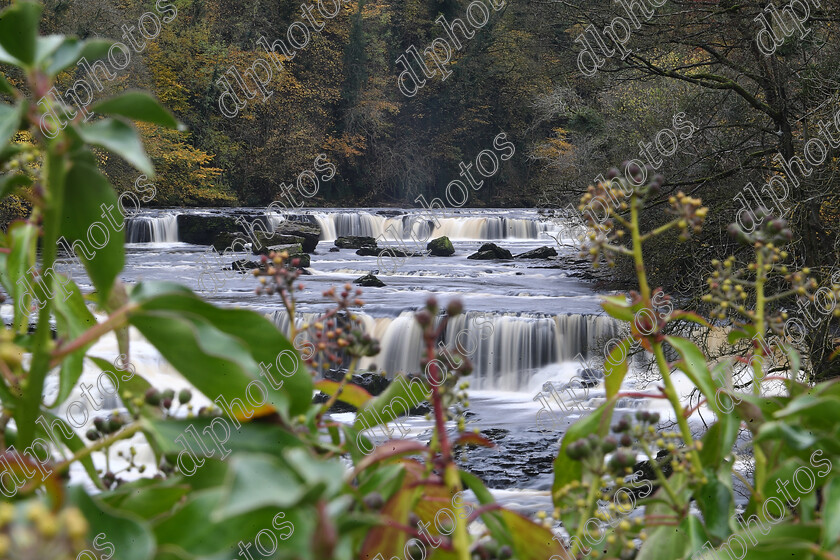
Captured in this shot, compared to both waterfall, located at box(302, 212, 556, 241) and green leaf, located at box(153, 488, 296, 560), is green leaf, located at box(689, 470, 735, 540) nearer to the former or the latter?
green leaf, located at box(153, 488, 296, 560)

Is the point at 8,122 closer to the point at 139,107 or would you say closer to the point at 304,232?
the point at 139,107

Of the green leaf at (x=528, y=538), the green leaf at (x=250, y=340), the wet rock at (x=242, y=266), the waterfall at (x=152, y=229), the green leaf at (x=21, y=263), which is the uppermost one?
the waterfall at (x=152, y=229)

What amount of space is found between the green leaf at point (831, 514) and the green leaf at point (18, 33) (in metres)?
0.77

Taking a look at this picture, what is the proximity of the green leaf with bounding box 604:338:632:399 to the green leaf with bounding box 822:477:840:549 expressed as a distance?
327mm

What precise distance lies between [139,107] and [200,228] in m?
22.6

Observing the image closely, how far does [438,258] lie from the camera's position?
19469 millimetres

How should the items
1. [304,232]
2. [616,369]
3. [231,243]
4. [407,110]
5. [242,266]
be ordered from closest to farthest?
1. [616,369]
2. [242,266]
3. [304,232]
4. [231,243]
5. [407,110]

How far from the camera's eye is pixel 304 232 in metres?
21.0

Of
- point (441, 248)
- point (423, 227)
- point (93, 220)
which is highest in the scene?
point (423, 227)

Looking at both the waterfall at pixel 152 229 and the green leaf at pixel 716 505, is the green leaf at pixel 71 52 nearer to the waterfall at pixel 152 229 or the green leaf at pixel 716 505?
the green leaf at pixel 716 505

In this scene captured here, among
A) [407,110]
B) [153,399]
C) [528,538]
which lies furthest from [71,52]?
[407,110]

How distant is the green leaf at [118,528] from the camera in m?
0.48

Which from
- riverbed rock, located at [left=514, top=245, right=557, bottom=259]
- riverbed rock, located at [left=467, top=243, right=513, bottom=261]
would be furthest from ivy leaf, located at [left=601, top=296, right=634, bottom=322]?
riverbed rock, located at [left=514, top=245, right=557, bottom=259]

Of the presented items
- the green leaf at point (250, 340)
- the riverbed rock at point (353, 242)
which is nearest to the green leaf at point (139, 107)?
the green leaf at point (250, 340)
